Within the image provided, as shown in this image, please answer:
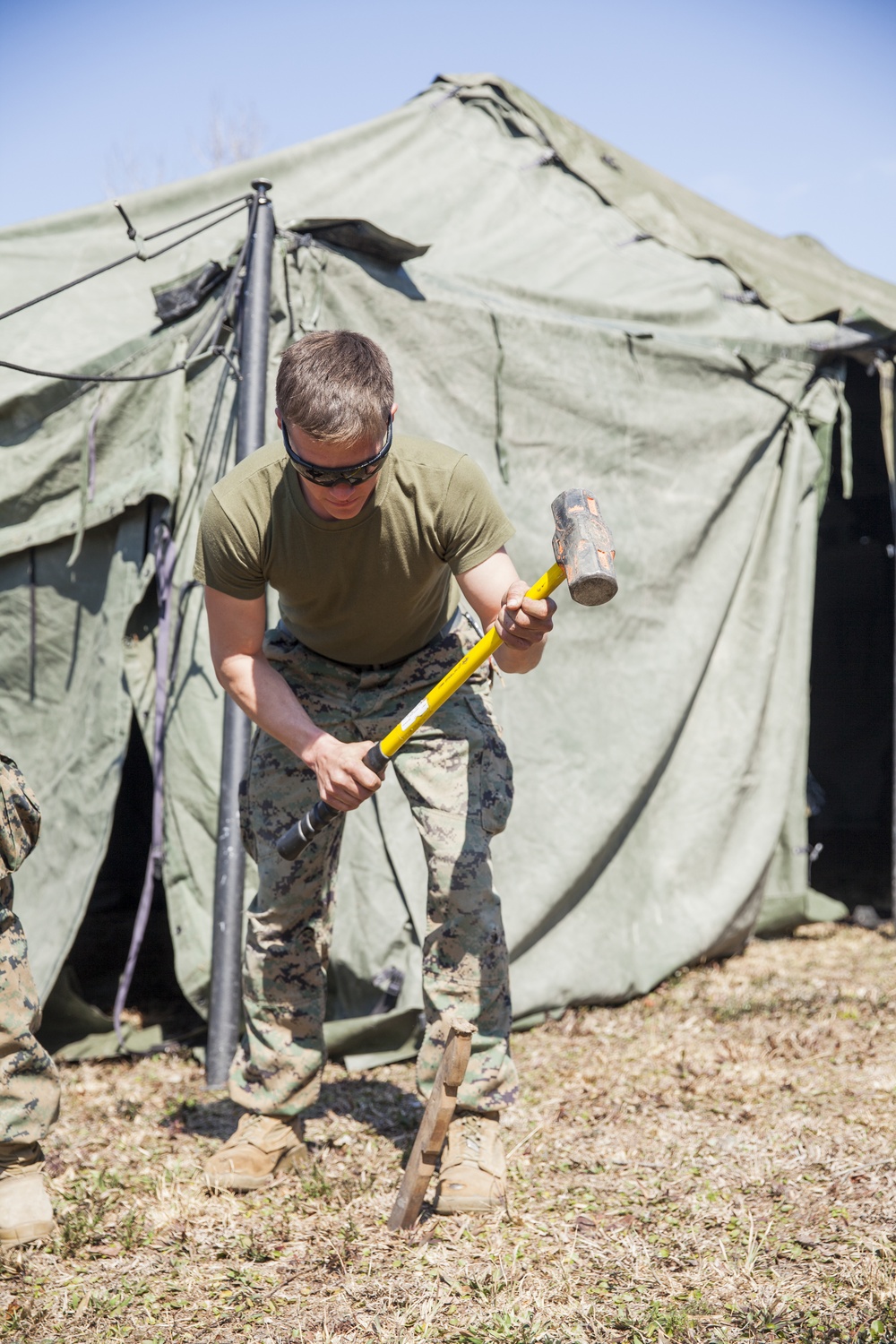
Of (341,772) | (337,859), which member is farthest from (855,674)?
(341,772)

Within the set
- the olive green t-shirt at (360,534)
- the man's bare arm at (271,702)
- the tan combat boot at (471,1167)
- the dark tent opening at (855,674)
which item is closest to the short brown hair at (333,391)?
the olive green t-shirt at (360,534)

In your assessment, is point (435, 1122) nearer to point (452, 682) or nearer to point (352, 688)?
point (452, 682)

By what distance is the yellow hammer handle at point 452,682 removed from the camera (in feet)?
8.71

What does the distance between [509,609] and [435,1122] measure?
1146 millimetres

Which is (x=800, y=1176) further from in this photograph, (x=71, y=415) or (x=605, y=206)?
(x=605, y=206)

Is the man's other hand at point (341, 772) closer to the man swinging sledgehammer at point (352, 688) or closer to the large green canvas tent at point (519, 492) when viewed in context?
the man swinging sledgehammer at point (352, 688)

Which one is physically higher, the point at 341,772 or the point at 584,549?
the point at 584,549

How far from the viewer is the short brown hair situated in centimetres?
257

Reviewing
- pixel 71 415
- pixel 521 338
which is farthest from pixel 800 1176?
pixel 71 415

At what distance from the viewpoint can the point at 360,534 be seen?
2863mm

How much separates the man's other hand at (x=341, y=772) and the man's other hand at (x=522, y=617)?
0.45 m

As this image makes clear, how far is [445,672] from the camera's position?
313 cm

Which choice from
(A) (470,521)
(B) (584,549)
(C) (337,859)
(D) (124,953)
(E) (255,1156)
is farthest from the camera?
(D) (124,953)

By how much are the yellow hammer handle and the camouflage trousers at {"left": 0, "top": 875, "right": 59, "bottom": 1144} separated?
3.17 ft
